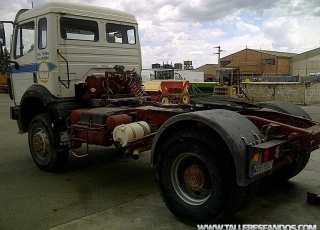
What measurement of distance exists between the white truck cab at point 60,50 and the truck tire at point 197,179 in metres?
2.93

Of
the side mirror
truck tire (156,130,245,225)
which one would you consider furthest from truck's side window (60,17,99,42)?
truck tire (156,130,245,225)

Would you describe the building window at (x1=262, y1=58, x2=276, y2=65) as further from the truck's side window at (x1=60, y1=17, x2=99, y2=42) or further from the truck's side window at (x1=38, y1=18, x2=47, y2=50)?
the truck's side window at (x1=38, y1=18, x2=47, y2=50)

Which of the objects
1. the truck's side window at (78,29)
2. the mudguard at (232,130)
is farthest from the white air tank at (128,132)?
the truck's side window at (78,29)

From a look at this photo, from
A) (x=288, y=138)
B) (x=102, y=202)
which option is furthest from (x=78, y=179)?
(x=288, y=138)

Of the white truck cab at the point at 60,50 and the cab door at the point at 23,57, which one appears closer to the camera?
the white truck cab at the point at 60,50

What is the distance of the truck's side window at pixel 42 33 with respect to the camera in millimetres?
6311

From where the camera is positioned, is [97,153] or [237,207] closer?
[237,207]

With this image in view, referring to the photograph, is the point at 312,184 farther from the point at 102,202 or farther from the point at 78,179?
the point at 78,179

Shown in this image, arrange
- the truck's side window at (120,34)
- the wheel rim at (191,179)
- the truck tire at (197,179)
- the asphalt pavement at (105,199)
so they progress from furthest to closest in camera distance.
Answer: the truck's side window at (120,34), the asphalt pavement at (105,199), the wheel rim at (191,179), the truck tire at (197,179)

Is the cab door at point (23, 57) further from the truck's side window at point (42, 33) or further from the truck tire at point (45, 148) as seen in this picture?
the truck tire at point (45, 148)

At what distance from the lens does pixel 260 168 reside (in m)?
3.47

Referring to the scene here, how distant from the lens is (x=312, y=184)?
5.39m

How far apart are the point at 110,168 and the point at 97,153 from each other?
1396 millimetres

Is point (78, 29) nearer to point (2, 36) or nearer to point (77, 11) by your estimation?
point (77, 11)
